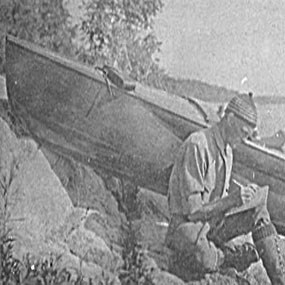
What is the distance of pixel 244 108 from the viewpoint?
15.4 ft

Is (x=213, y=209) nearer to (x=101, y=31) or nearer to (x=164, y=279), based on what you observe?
(x=164, y=279)

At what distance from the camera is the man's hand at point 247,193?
4633 millimetres

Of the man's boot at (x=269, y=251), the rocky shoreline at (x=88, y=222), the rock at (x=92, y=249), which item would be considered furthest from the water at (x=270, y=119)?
the rock at (x=92, y=249)

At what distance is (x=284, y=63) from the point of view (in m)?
4.76

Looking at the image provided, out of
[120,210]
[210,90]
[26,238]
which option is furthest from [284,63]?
[26,238]

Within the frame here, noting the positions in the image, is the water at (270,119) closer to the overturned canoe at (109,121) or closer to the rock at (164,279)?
the overturned canoe at (109,121)

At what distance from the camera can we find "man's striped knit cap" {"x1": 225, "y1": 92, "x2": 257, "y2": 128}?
466 cm

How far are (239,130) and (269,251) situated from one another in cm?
55

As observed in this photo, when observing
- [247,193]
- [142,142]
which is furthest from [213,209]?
[142,142]

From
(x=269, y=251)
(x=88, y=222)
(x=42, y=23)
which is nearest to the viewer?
(x=269, y=251)

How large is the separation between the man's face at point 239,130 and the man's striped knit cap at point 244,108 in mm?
20

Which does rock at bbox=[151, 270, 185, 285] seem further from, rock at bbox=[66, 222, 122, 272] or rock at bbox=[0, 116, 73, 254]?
rock at bbox=[0, 116, 73, 254]

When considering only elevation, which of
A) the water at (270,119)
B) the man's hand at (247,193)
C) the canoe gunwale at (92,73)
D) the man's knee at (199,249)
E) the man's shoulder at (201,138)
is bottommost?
the man's knee at (199,249)

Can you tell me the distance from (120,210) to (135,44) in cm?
76
